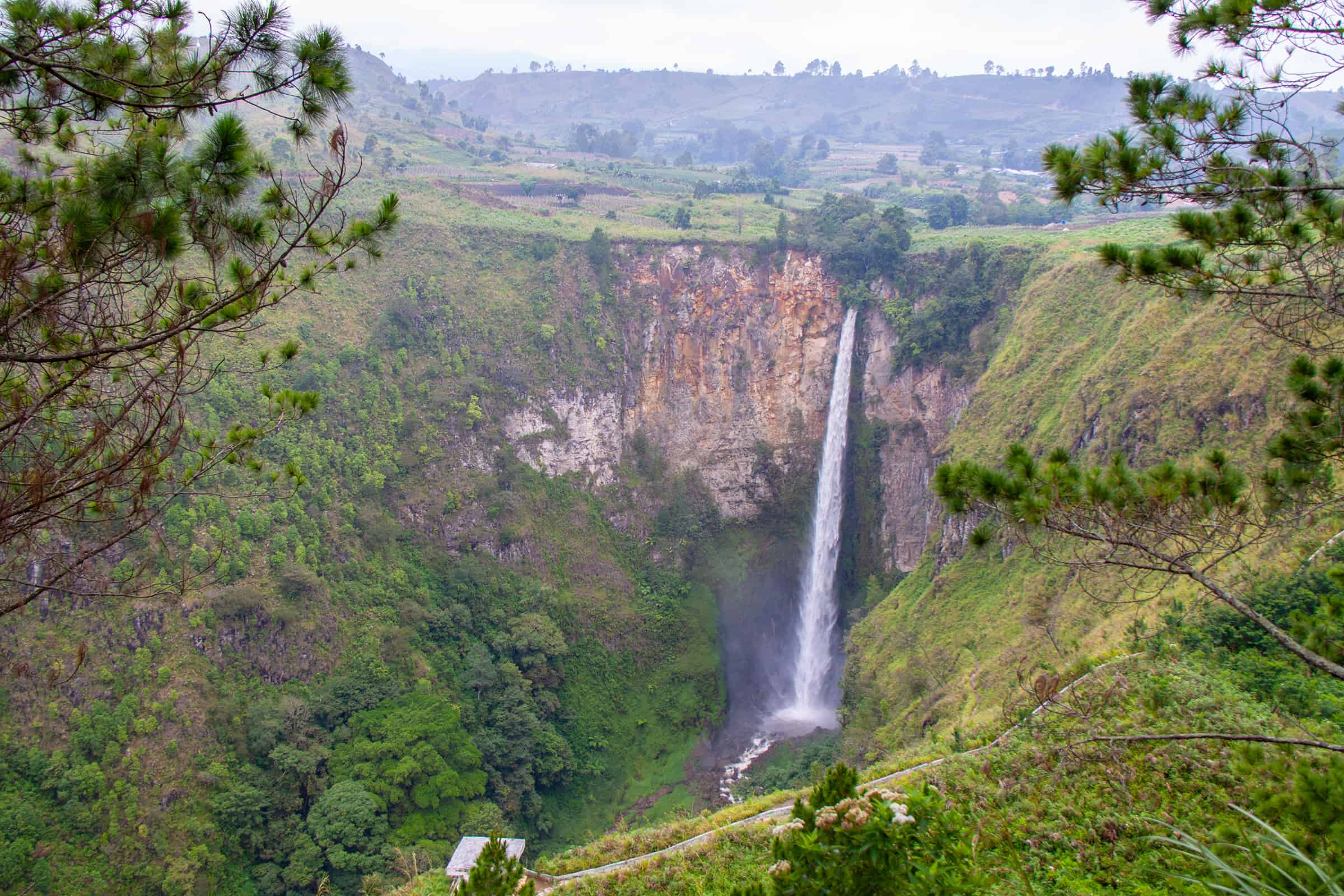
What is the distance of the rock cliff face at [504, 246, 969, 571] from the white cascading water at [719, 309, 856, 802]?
102 centimetres

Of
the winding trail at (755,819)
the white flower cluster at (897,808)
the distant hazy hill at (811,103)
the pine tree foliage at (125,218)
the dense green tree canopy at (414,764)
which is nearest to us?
the white flower cluster at (897,808)

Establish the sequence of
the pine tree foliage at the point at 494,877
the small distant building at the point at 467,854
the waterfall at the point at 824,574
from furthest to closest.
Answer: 1. the waterfall at the point at 824,574
2. the small distant building at the point at 467,854
3. the pine tree foliage at the point at 494,877

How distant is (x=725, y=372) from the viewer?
1225 inches

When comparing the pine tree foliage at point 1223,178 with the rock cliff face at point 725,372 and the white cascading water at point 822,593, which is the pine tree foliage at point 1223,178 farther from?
the rock cliff face at point 725,372

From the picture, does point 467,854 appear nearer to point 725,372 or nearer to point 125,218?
point 125,218

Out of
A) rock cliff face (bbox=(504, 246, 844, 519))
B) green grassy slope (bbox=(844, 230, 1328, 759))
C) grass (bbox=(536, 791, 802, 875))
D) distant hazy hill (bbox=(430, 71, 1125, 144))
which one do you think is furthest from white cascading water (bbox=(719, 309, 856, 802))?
distant hazy hill (bbox=(430, 71, 1125, 144))

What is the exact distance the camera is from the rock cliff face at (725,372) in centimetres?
3019

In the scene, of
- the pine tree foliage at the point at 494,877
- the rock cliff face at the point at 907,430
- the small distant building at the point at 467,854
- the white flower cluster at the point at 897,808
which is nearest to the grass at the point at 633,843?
the small distant building at the point at 467,854

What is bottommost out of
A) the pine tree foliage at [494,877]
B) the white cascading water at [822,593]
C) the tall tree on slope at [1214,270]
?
the white cascading water at [822,593]

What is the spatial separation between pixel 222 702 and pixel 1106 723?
1828cm

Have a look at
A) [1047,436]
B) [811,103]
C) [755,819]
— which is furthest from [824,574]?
[811,103]

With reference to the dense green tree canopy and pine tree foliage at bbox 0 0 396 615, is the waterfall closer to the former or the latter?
the dense green tree canopy

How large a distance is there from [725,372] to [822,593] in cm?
959

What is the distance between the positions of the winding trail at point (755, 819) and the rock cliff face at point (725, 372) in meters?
18.8
